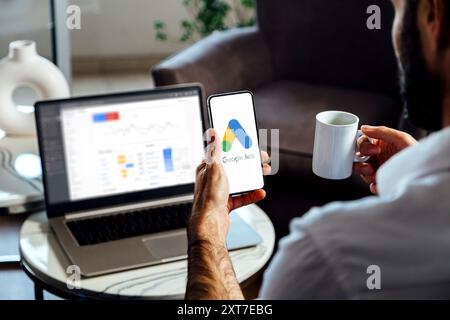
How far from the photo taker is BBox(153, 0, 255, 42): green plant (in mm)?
2648

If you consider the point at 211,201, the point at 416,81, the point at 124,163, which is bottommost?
the point at 124,163

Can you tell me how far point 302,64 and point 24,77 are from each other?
760mm

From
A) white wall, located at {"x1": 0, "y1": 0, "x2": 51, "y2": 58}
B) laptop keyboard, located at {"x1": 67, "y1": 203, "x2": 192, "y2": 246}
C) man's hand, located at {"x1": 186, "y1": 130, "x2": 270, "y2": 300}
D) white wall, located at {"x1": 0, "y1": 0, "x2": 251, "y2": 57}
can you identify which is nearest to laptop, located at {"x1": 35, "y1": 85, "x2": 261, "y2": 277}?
laptop keyboard, located at {"x1": 67, "y1": 203, "x2": 192, "y2": 246}

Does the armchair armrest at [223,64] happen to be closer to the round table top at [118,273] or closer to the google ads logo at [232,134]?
the round table top at [118,273]

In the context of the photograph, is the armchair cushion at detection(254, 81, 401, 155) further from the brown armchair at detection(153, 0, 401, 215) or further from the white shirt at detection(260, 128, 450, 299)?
the white shirt at detection(260, 128, 450, 299)

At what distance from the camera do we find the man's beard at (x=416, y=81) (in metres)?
0.62

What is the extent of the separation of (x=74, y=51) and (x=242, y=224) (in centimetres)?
179

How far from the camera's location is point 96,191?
1.34m

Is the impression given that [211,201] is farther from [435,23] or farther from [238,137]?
[435,23]

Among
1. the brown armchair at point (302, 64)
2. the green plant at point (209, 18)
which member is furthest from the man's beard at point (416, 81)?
the green plant at point (209, 18)

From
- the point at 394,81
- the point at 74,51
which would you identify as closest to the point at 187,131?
the point at 394,81

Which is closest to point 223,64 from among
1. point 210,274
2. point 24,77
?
point 24,77

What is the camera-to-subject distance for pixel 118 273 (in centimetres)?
118

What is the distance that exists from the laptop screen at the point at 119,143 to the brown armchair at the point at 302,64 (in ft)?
1.59
